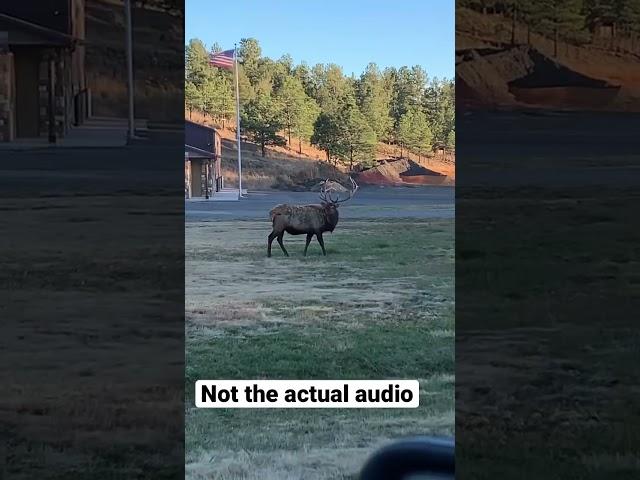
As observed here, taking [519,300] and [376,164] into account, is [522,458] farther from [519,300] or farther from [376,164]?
[376,164]

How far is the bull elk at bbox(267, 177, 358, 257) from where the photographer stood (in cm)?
351

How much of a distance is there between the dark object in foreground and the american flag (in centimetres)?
179

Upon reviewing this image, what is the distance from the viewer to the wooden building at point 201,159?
3.51 m

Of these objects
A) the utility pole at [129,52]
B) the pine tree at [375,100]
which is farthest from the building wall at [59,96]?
the pine tree at [375,100]

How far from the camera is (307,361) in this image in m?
3.44

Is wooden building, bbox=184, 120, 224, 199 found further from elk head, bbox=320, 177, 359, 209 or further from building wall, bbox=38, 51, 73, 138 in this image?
building wall, bbox=38, 51, 73, 138

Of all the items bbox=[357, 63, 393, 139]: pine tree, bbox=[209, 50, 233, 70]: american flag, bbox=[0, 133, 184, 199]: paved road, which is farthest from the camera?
bbox=[0, 133, 184, 199]: paved road

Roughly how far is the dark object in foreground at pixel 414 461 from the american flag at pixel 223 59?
1.79 meters

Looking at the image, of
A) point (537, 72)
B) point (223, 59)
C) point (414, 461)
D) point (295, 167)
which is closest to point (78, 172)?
point (223, 59)

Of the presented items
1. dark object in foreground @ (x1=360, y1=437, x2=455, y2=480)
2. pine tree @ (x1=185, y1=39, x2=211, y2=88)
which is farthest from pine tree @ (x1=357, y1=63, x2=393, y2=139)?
dark object in foreground @ (x1=360, y1=437, x2=455, y2=480)

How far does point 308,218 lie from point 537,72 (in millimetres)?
1296

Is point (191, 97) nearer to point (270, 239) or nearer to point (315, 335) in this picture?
point (270, 239)

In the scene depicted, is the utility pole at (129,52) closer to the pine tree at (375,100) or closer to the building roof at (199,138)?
the building roof at (199,138)

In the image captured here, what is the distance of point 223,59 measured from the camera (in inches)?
133
